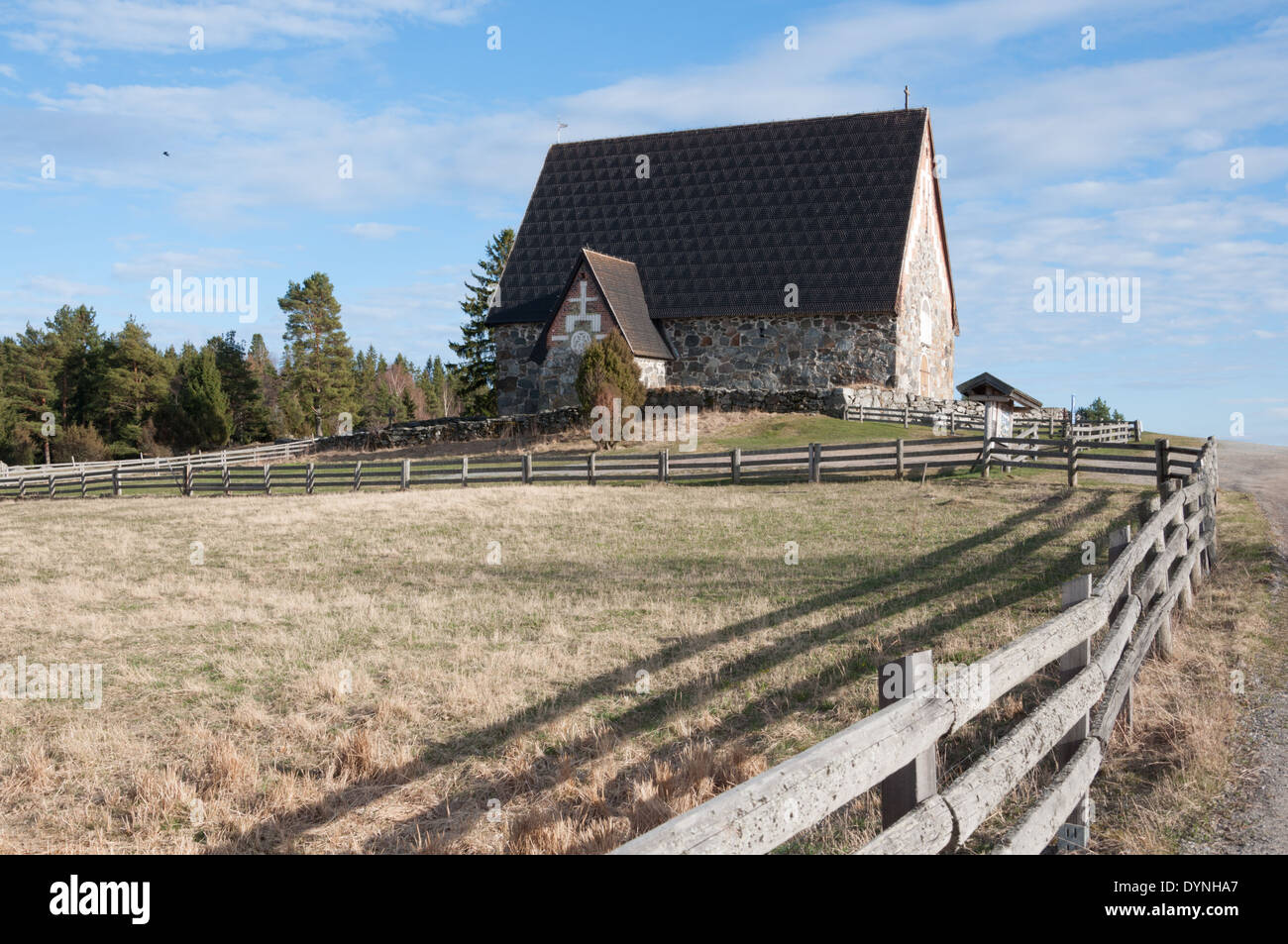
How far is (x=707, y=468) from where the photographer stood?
26.1 m

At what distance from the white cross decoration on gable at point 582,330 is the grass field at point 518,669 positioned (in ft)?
65.4

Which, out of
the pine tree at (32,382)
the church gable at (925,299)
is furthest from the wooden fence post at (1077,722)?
the pine tree at (32,382)

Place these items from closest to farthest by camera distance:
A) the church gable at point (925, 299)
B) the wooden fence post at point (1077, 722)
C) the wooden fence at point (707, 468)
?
the wooden fence post at point (1077, 722), the wooden fence at point (707, 468), the church gable at point (925, 299)

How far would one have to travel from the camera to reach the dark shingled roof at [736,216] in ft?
130

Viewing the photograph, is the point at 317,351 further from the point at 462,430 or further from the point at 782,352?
the point at 782,352

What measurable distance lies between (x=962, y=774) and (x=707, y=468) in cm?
2098

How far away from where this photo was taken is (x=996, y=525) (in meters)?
16.9

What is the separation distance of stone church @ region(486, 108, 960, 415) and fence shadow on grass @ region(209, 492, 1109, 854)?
24.6m

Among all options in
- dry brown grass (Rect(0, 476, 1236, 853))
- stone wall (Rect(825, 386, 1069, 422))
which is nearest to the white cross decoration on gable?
stone wall (Rect(825, 386, 1069, 422))

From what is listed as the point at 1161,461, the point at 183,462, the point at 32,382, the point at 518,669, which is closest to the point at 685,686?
the point at 518,669

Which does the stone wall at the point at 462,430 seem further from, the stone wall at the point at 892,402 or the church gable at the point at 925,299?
the church gable at the point at 925,299

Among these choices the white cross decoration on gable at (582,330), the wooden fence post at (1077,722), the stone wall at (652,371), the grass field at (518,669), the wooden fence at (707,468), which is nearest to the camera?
the wooden fence post at (1077,722)

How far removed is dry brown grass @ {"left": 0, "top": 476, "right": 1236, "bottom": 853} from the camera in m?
6.71

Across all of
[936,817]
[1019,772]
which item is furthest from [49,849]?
[1019,772]
